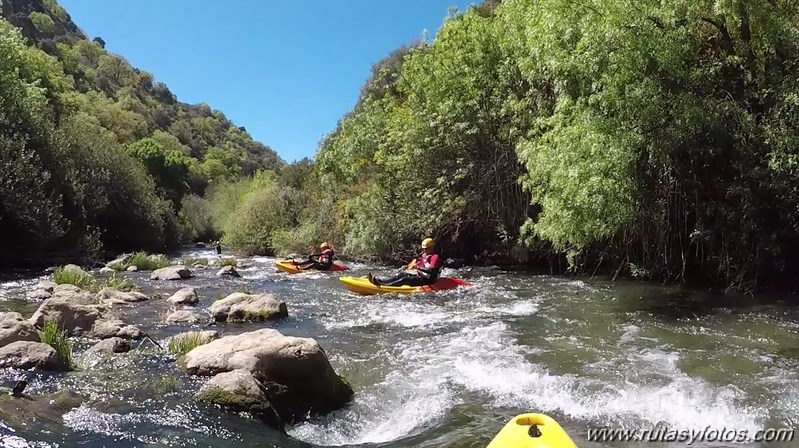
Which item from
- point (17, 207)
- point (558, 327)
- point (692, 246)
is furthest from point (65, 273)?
point (692, 246)

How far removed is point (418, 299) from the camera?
1186 cm

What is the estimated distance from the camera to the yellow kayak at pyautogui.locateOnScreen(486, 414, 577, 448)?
306 centimetres

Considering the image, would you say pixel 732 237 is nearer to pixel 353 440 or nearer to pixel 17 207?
pixel 353 440

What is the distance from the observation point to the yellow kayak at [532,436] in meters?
3.06

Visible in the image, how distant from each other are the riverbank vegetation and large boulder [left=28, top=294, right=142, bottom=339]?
25.5ft

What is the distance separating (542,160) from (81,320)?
8724mm

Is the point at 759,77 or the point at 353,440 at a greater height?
the point at 759,77

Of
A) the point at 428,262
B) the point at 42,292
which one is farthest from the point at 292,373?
the point at 42,292

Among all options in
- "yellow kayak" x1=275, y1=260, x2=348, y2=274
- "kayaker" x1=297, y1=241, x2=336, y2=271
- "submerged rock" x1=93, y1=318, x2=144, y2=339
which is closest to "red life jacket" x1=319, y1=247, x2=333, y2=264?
"kayaker" x1=297, y1=241, x2=336, y2=271

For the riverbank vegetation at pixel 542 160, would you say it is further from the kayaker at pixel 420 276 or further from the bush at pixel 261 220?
the kayaker at pixel 420 276

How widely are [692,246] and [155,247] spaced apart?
25488 mm

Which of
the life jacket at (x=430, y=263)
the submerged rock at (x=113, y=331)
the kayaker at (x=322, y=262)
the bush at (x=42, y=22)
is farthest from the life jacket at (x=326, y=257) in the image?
the bush at (x=42, y=22)

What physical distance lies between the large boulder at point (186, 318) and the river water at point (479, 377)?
0.28 meters

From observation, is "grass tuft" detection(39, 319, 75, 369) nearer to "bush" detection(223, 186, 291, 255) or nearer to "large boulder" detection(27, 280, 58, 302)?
"large boulder" detection(27, 280, 58, 302)
